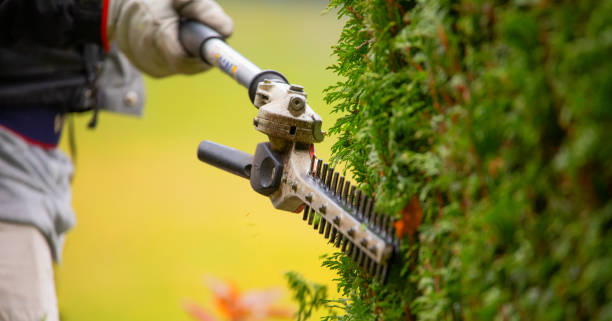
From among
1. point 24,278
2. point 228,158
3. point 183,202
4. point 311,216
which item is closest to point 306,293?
point 311,216

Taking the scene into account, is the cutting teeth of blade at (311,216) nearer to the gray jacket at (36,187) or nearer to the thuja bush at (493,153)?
the thuja bush at (493,153)

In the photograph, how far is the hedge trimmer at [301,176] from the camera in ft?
2.17

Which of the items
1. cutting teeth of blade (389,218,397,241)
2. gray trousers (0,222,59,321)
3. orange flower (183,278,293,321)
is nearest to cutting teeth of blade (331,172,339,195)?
cutting teeth of blade (389,218,397,241)

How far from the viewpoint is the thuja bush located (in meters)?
0.42

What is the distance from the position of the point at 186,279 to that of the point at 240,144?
0.94 metres

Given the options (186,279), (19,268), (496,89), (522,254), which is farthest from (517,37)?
(186,279)

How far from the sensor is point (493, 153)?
490 millimetres

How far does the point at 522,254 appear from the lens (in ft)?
1.54

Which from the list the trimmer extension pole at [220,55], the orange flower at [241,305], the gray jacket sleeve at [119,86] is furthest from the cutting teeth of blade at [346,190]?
the orange flower at [241,305]

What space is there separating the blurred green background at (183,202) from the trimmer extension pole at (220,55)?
139cm

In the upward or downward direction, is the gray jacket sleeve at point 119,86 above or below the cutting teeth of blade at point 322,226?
above

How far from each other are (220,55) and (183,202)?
2.50m

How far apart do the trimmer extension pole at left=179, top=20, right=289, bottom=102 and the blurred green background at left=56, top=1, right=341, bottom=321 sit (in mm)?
1386

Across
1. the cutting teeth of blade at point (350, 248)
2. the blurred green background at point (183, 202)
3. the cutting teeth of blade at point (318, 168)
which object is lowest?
the cutting teeth of blade at point (350, 248)
